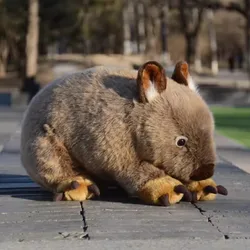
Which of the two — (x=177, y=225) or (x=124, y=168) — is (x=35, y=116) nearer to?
(x=124, y=168)

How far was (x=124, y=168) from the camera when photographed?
22.6ft

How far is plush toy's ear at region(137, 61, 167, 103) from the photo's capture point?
22.9 ft

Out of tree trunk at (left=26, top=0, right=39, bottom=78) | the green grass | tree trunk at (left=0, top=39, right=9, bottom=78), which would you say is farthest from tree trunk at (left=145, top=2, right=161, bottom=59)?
the green grass

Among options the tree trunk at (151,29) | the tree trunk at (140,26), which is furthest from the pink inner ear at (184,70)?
the tree trunk at (140,26)

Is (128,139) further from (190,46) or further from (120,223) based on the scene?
(190,46)

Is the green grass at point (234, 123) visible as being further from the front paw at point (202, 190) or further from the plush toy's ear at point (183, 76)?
the front paw at point (202, 190)

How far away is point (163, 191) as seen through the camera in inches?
268

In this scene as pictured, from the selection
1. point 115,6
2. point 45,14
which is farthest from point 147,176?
point 115,6

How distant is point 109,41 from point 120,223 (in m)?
67.7

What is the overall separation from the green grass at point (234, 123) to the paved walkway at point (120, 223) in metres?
7.21

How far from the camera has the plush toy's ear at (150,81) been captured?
6.97m

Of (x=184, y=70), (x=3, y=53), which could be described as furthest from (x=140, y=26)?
(x=184, y=70)

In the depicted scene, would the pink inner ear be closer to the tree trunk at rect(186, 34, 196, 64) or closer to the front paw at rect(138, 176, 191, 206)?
the front paw at rect(138, 176, 191, 206)

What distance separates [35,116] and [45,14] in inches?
1555
